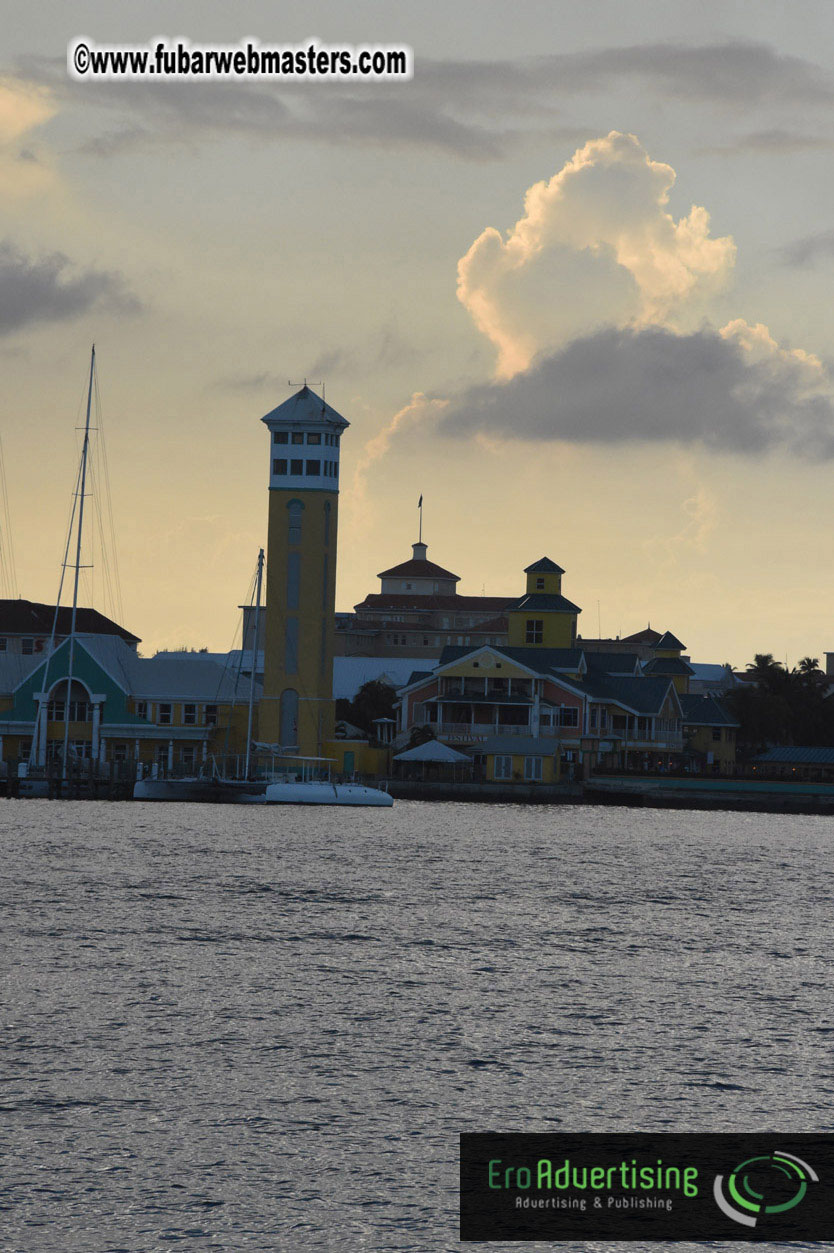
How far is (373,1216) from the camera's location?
20.7m

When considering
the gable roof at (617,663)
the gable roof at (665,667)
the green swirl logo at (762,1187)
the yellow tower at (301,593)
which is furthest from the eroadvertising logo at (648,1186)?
the gable roof at (665,667)

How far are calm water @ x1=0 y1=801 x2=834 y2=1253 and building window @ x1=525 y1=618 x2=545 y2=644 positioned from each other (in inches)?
3096

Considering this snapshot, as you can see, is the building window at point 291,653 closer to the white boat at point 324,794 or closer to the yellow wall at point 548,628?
the white boat at point 324,794

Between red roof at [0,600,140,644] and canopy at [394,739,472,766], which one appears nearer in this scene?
canopy at [394,739,472,766]

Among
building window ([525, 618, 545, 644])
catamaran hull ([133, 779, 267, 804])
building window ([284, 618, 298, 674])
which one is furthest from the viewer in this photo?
building window ([525, 618, 545, 644])

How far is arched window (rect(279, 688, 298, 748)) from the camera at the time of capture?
122625 mm

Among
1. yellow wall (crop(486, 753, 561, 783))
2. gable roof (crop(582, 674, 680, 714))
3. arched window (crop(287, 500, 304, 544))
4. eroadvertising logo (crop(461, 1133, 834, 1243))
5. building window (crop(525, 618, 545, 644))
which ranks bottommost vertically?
eroadvertising logo (crop(461, 1133, 834, 1243))

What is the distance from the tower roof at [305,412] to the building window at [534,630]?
85.2ft

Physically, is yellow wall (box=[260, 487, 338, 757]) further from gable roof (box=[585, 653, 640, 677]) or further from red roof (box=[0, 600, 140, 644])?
red roof (box=[0, 600, 140, 644])

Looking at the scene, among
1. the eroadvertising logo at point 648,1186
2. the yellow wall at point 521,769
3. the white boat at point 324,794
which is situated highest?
the yellow wall at point 521,769

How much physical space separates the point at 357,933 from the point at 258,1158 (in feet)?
76.6

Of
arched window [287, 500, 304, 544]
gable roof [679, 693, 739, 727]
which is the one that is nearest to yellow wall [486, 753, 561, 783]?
arched window [287, 500, 304, 544]

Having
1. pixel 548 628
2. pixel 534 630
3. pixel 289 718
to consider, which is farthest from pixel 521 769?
pixel 548 628

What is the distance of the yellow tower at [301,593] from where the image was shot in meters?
123
